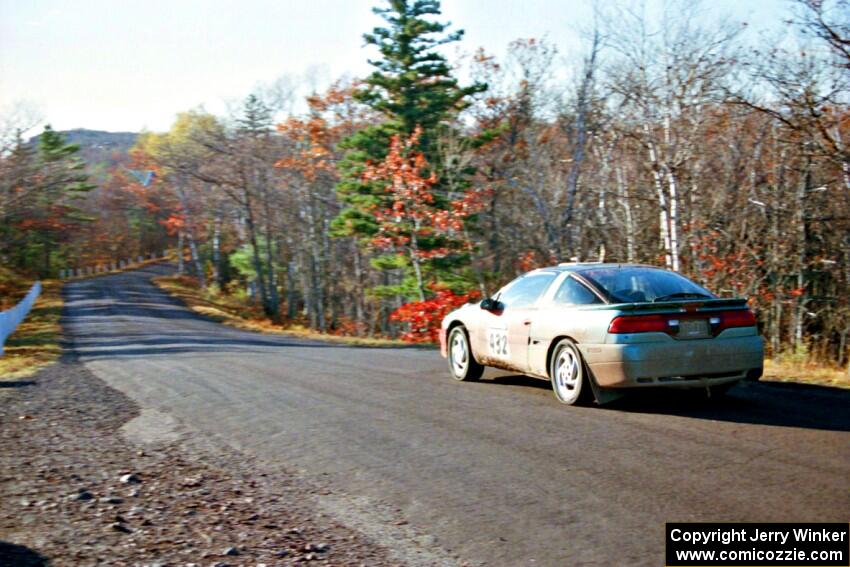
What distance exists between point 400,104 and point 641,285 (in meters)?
27.9

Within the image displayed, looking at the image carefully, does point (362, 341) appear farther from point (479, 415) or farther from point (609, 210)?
point (479, 415)

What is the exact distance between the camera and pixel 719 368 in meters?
8.62

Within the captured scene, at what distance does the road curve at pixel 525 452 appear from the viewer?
17.2ft

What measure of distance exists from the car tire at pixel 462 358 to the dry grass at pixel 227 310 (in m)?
12.1

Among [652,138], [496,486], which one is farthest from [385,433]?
[652,138]

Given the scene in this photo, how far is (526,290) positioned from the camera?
34.4ft

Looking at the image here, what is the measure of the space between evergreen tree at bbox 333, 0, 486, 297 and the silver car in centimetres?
2405

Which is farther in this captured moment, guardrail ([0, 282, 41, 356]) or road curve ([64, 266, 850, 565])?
guardrail ([0, 282, 41, 356])

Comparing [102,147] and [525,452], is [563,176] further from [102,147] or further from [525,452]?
[102,147]

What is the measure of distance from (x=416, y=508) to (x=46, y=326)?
103ft

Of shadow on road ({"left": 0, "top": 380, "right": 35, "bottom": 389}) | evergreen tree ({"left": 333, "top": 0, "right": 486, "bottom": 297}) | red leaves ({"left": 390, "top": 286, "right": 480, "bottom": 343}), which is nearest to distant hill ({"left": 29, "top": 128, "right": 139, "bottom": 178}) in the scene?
evergreen tree ({"left": 333, "top": 0, "right": 486, "bottom": 297})

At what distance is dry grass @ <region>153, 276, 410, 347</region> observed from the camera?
33062mm

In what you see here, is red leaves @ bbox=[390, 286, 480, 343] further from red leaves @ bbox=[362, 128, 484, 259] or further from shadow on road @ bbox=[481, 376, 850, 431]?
shadow on road @ bbox=[481, 376, 850, 431]

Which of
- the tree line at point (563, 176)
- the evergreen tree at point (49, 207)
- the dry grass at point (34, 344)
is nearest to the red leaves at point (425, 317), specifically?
the tree line at point (563, 176)
